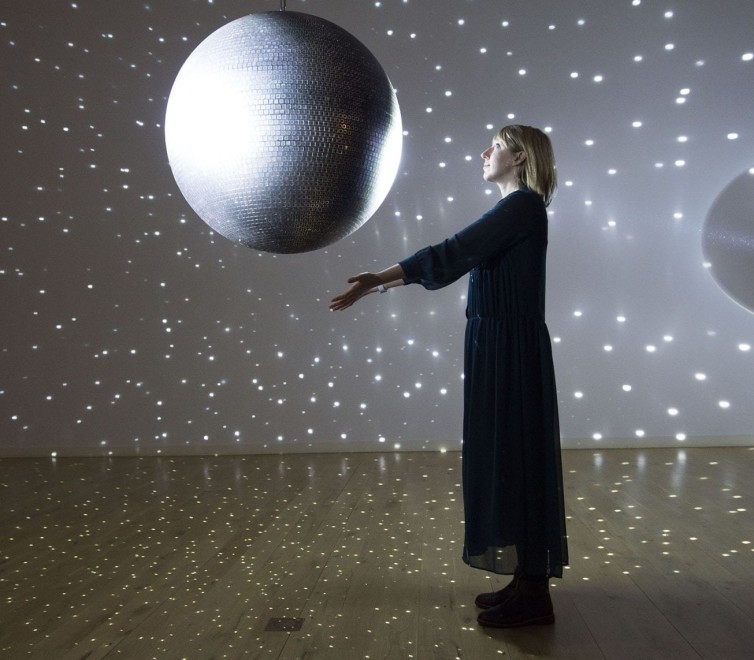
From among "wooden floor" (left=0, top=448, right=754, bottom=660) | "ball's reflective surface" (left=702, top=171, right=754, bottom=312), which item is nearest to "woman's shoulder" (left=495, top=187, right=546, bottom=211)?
"wooden floor" (left=0, top=448, right=754, bottom=660)

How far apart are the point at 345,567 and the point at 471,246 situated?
42.2 inches

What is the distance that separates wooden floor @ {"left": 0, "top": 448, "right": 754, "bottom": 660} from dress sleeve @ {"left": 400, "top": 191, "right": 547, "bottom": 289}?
85 cm

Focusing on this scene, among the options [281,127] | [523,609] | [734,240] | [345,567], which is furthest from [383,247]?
[281,127]

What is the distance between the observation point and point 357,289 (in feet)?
6.03

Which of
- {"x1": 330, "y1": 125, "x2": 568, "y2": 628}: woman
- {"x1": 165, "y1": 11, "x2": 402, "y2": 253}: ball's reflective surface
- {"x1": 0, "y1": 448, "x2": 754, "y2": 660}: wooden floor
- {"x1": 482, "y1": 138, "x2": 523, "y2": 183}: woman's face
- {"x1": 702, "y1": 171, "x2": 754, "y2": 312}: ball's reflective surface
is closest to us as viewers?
{"x1": 165, "y1": 11, "x2": 402, "y2": 253}: ball's reflective surface

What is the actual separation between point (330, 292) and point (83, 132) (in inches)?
66.9

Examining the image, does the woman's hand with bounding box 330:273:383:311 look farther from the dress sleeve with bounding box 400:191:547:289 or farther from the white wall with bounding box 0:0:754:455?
the white wall with bounding box 0:0:754:455

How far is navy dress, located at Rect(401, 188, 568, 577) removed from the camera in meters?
1.90

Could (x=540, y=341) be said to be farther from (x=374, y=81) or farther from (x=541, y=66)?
(x=541, y=66)

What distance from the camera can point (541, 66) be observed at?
4.25 meters

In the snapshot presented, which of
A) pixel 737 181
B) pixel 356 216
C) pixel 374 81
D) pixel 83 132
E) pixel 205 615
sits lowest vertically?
pixel 205 615

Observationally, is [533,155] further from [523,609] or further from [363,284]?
Answer: [523,609]

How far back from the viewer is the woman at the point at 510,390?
1.89 meters

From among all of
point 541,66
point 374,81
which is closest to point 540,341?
point 374,81
